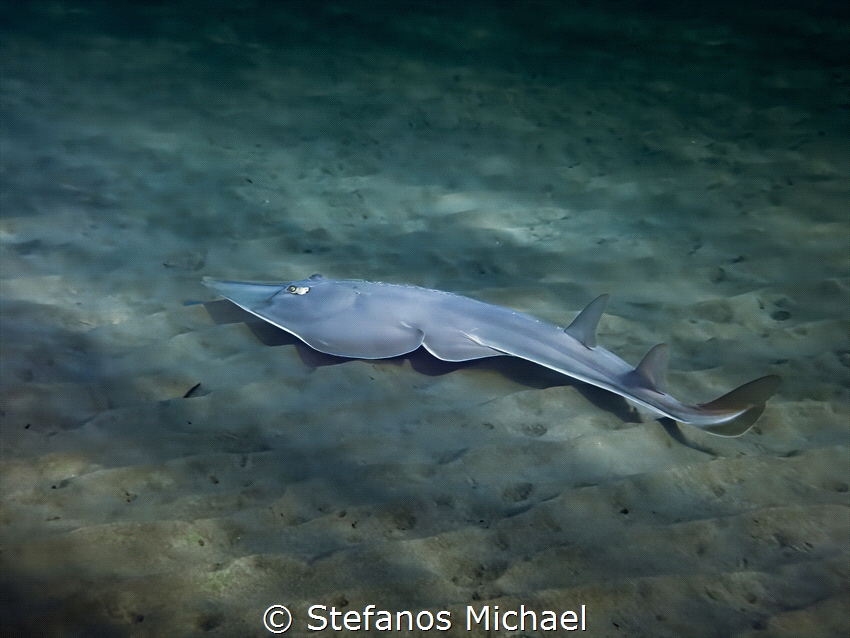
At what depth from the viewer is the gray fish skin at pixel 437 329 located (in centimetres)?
302

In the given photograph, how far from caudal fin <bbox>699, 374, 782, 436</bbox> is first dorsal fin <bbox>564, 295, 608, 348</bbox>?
25.6 inches

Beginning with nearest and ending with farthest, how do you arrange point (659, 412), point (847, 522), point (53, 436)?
point (847, 522), point (53, 436), point (659, 412)

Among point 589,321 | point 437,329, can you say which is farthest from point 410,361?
point 589,321

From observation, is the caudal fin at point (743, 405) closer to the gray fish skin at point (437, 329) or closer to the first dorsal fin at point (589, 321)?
the gray fish skin at point (437, 329)

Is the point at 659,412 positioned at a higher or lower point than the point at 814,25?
lower

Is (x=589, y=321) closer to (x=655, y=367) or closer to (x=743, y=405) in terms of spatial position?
(x=655, y=367)

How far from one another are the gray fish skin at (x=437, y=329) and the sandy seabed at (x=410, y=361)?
0.51ft

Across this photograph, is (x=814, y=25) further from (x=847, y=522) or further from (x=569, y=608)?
(x=569, y=608)

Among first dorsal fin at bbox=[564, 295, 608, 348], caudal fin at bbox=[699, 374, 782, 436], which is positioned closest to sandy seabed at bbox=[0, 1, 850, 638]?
caudal fin at bbox=[699, 374, 782, 436]

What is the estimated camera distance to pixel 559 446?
9.32 ft

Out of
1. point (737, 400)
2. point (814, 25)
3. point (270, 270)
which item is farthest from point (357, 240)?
point (814, 25)

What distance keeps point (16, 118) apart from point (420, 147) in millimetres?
4177

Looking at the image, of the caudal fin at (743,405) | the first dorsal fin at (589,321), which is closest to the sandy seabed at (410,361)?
the caudal fin at (743,405)

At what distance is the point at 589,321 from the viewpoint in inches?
124
